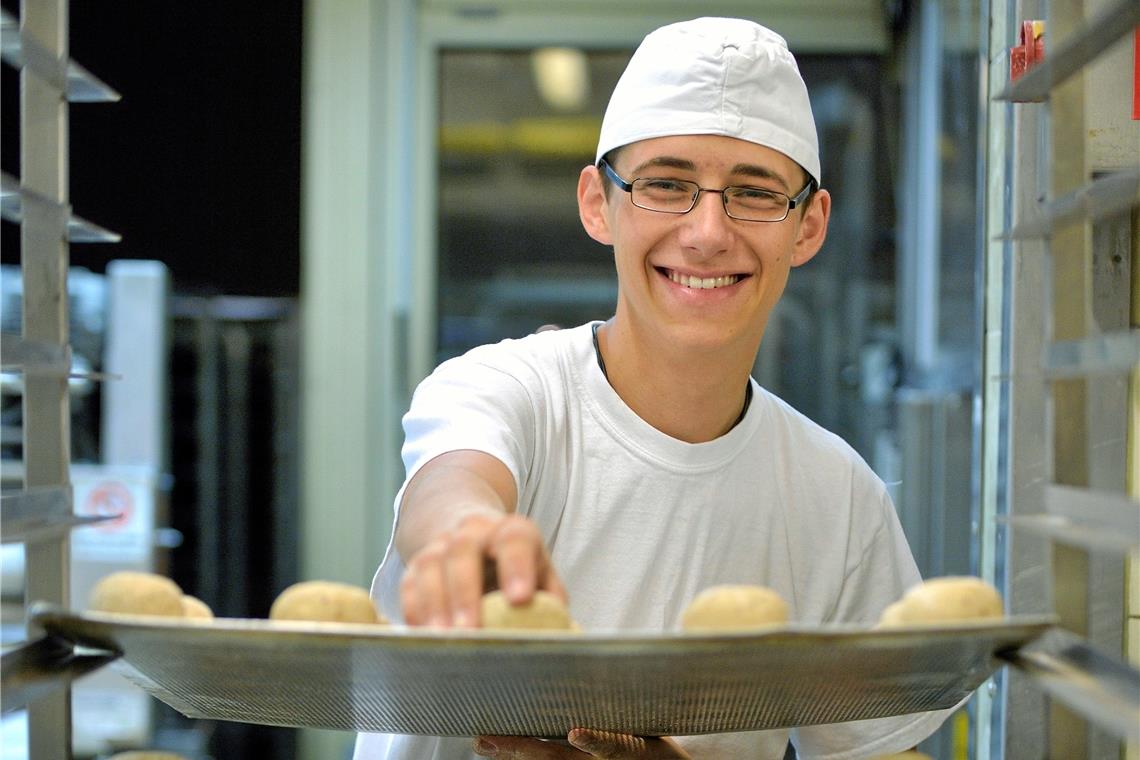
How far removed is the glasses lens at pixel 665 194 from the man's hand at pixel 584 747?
0.55 m

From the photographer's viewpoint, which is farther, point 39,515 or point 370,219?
point 370,219

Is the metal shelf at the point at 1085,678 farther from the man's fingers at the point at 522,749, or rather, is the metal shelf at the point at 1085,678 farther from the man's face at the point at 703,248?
the man's face at the point at 703,248

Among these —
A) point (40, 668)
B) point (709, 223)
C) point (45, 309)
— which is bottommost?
point (40, 668)

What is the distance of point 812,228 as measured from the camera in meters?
1.46

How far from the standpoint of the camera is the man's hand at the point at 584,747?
1.01m

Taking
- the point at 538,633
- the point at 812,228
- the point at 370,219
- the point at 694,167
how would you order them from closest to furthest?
1. the point at 538,633
2. the point at 694,167
3. the point at 812,228
4. the point at 370,219

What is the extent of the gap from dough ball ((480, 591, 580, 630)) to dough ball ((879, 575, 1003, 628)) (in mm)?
213

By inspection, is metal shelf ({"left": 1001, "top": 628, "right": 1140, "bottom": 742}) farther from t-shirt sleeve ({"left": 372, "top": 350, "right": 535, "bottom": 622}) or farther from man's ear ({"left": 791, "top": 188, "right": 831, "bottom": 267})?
man's ear ({"left": 791, "top": 188, "right": 831, "bottom": 267})

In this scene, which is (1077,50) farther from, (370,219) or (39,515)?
(370,219)

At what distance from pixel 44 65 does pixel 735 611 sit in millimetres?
664

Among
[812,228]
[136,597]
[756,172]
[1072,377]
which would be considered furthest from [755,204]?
[136,597]

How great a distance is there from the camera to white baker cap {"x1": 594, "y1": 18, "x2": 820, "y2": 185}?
124cm

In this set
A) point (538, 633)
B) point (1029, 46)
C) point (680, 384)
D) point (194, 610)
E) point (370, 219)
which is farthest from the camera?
point (370, 219)

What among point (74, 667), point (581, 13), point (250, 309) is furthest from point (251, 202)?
point (74, 667)
